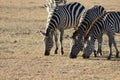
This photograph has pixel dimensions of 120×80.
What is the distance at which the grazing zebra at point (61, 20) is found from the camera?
15242 mm

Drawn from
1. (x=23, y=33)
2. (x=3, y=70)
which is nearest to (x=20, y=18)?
(x=23, y=33)

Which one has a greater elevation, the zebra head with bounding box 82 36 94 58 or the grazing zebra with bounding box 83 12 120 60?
the grazing zebra with bounding box 83 12 120 60

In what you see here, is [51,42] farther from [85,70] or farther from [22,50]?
[85,70]

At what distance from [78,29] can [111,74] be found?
290 cm

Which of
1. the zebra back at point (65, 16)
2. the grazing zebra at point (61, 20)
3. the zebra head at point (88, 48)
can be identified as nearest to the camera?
the zebra head at point (88, 48)

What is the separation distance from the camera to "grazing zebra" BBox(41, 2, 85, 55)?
50.0 ft

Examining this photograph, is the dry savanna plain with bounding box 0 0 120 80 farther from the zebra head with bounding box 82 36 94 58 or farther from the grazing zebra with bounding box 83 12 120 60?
the grazing zebra with bounding box 83 12 120 60

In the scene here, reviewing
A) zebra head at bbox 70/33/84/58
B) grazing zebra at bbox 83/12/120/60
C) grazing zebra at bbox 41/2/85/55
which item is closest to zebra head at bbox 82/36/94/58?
grazing zebra at bbox 83/12/120/60

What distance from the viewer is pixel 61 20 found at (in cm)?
1570

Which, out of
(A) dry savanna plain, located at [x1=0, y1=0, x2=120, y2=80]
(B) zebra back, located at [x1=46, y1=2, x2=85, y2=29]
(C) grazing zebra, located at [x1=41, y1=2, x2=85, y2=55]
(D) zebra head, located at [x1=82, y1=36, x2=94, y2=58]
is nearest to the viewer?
(A) dry savanna plain, located at [x1=0, y1=0, x2=120, y2=80]

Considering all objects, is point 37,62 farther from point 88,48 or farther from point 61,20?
point 61,20

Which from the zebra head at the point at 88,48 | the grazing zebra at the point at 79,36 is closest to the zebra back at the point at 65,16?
the grazing zebra at the point at 79,36

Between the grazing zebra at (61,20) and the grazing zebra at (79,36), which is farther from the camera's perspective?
the grazing zebra at (61,20)

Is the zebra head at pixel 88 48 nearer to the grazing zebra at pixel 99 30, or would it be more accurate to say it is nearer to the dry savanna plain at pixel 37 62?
the grazing zebra at pixel 99 30
